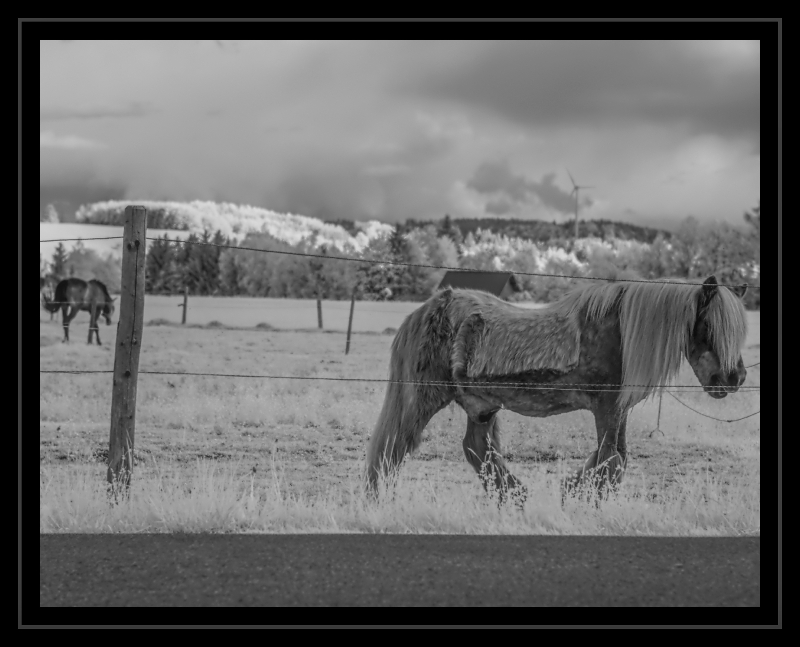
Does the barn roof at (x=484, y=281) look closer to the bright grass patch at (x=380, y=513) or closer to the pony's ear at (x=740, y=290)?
the pony's ear at (x=740, y=290)

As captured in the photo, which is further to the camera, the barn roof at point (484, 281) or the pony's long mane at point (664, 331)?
the barn roof at point (484, 281)

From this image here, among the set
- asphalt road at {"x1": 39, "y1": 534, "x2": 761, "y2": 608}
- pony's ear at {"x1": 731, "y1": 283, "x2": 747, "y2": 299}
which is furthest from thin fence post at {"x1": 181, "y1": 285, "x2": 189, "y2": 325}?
pony's ear at {"x1": 731, "y1": 283, "x2": 747, "y2": 299}

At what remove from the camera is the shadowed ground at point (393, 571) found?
4121mm

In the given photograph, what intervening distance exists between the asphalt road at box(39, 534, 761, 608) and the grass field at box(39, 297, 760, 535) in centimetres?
29

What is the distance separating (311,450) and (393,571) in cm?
444

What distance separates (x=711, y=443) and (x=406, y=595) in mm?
5686

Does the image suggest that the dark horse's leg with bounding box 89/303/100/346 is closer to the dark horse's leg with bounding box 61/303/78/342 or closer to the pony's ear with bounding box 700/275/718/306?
the dark horse's leg with bounding box 61/303/78/342

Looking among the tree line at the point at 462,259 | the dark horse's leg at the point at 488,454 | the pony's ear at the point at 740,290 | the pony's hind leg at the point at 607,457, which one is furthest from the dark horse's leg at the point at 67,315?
the pony's ear at the point at 740,290
